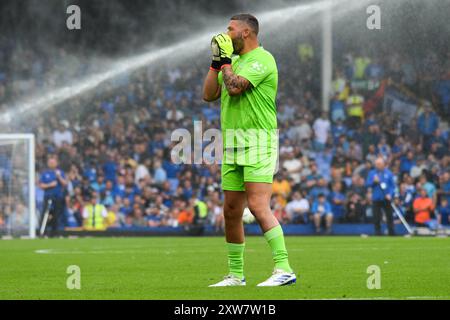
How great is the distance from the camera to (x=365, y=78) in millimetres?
30297

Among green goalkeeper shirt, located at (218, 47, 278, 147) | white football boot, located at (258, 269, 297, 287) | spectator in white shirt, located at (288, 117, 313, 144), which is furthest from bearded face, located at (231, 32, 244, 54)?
spectator in white shirt, located at (288, 117, 313, 144)

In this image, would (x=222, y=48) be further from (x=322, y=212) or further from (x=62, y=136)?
(x=62, y=136)

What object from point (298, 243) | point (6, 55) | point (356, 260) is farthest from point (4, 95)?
point (356, 260)

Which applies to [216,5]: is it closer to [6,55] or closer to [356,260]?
[6,55]

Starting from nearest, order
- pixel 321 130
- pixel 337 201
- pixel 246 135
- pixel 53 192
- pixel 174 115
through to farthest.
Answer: pixel 246 135
pixel 53 192
pixel 337 201
pixel 321 130
pixel 174 115

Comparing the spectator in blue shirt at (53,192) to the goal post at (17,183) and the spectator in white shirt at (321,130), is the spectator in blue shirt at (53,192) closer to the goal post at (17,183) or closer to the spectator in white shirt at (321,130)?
the goal post at (17,183)

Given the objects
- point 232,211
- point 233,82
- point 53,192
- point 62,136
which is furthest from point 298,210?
point 233,82

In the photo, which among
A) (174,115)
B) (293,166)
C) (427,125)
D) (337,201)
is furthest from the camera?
(174,115)

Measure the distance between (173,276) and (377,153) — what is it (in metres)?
16.7

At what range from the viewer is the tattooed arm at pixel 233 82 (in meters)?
9.78

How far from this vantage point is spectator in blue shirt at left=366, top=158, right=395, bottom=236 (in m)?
25.2

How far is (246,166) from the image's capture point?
9.94 metres

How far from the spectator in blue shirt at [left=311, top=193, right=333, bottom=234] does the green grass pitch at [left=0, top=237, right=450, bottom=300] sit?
5.23 metres

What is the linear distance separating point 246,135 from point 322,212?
16.2 meters
